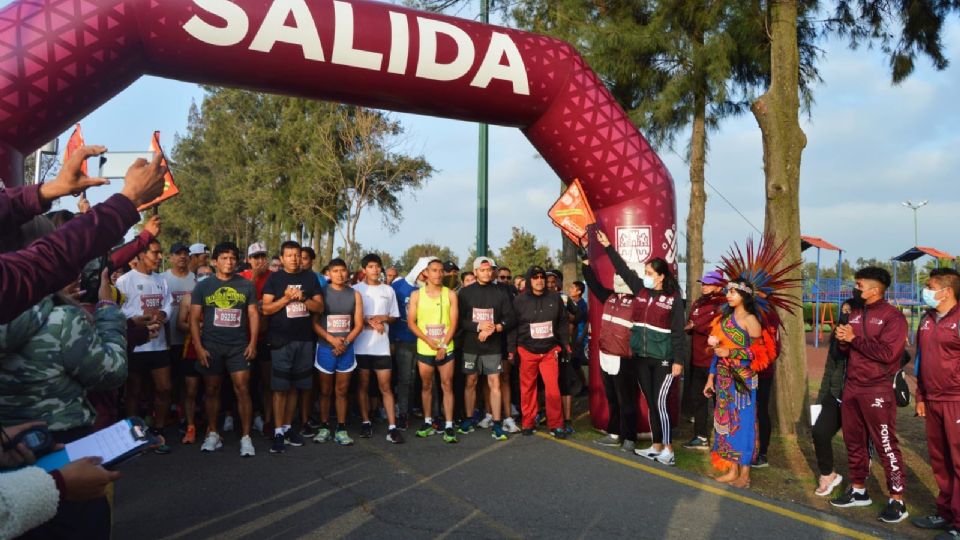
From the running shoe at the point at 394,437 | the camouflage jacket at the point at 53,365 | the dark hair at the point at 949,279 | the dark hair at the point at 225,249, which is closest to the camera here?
the camouflage jacket at the point at 53,365

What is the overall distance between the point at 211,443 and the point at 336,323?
163cm

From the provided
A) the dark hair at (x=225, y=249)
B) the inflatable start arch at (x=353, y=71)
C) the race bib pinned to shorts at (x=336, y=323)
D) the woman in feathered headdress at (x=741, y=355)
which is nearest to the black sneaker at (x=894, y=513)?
the woman in feathered headdress at (x=741, y=355)

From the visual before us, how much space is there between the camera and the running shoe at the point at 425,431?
6.87m

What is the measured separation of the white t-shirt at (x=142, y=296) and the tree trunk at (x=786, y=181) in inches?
256

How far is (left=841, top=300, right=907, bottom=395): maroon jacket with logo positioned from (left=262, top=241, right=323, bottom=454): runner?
4.82 metres

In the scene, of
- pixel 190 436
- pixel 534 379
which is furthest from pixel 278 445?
pixel 534 379

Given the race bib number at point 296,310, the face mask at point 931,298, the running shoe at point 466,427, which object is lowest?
the running shoe at point 466,427

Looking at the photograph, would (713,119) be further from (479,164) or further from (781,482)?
(781,482)

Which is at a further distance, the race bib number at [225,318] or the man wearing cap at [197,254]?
the man wearing cap at [197,254]

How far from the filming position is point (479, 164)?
35.2 ft

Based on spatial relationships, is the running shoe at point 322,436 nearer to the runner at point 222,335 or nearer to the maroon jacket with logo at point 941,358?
the runner at point 222,335

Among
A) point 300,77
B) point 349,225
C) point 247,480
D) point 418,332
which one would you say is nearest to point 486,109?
point 300,77

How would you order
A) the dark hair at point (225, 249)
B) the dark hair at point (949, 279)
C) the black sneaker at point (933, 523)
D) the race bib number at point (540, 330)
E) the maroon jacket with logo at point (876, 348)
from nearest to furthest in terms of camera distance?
the black sneaker at point (933, 523) → the dark hair at point (949, 279) → the maroon jacket with logo at point (876, 348) → the dark hair at point (225, 249) → the race bib number at point (540, 330)

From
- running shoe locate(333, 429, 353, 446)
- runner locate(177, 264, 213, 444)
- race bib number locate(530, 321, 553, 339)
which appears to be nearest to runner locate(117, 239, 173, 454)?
runner locate(177, 264, 213, 444)
